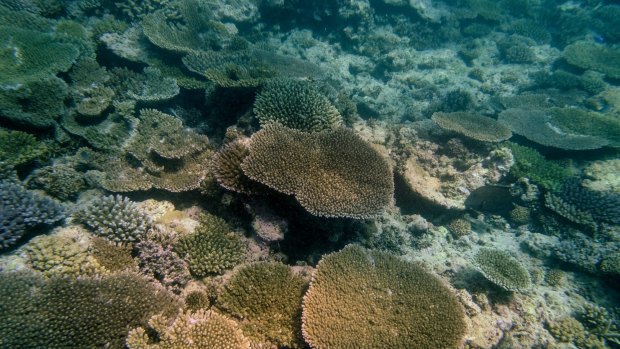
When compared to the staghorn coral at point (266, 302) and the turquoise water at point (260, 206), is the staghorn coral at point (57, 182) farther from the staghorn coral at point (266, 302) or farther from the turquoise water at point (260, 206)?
the staghorn coral at point (266, 302)

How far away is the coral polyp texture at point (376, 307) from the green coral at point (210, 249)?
49.3 inches

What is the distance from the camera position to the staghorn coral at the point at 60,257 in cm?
361

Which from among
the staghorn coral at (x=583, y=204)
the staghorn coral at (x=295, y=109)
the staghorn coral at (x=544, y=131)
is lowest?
the staghorn coral at (x=583, y=204)

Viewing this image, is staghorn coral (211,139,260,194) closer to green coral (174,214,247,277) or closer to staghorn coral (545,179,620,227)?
green coral (174,214,247,277)

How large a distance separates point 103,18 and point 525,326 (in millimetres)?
13029

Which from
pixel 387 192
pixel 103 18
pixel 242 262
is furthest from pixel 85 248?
pixel 103 18

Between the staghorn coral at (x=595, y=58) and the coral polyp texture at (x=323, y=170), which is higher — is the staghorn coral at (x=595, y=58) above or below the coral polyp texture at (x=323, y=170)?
above

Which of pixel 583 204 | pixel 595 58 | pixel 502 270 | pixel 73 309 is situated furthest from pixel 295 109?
pixel 595 58

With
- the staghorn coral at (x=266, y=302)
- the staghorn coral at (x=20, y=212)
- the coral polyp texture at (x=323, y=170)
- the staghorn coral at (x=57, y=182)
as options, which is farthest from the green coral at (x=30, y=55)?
the staghorn coral at (x=266, y=302)

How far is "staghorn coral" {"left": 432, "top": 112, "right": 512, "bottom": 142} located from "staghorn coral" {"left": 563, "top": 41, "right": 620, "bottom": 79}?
33.2 ft

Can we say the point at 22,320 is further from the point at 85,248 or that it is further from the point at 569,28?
the point at 569,28

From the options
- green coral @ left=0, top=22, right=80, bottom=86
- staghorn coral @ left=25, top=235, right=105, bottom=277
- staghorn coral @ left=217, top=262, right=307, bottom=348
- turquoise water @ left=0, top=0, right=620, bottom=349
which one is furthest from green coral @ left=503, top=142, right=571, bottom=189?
green coral @ left=0, top=22, right=80, bottom=86

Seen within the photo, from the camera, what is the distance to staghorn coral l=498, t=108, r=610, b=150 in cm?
835

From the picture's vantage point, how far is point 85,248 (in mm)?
3926
